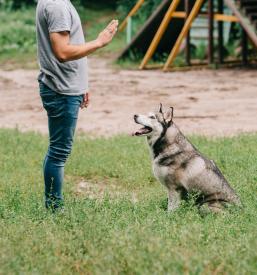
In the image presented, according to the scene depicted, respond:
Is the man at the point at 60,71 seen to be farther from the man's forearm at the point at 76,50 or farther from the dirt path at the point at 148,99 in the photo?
the dirt path at the point at 148,99

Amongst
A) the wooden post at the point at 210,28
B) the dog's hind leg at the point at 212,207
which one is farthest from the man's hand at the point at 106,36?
the wooden post at the point at 210,28

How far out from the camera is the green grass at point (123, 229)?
15.8ft

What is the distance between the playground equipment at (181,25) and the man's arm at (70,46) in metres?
10.5

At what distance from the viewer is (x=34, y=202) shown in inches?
277

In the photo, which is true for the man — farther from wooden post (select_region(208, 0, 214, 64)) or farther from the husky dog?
wooden post (select_region(208, 0, 214, 64))

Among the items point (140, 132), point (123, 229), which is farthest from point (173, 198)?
point (123, 229)

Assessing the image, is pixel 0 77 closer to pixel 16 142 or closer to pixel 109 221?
pixel 16 142

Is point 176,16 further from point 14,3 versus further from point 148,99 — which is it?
point 14,3

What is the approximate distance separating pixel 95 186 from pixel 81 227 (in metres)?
3.19

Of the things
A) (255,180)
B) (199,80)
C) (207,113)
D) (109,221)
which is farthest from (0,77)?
(109,221)

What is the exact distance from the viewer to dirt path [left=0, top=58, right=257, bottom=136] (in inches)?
501

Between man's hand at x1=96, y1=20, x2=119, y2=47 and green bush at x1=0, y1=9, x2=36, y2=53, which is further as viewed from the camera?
green bush at x1=0, y1=9, x2=36, y2=53

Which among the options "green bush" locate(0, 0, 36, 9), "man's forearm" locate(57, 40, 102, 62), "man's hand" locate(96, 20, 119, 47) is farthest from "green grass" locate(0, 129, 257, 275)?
"green bush" locate(0, 0, 36, 9)

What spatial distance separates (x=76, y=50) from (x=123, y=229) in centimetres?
148
